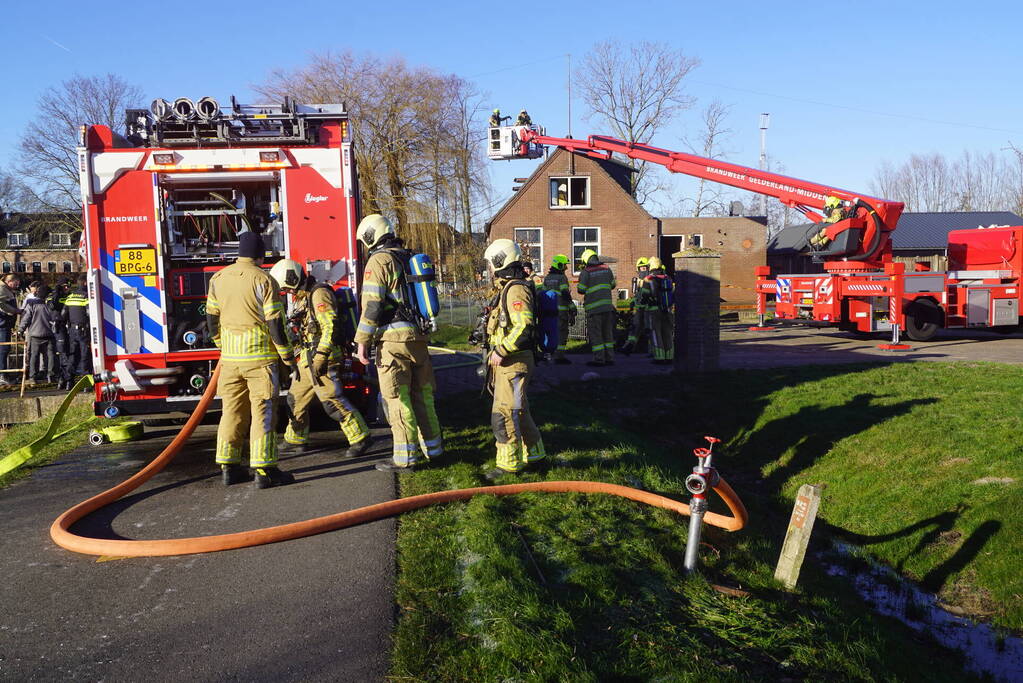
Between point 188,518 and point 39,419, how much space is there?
661cm

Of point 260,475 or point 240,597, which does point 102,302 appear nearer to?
point 260,475

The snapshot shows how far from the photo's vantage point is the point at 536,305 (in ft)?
19.2

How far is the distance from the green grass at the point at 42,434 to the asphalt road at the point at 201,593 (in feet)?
2.48

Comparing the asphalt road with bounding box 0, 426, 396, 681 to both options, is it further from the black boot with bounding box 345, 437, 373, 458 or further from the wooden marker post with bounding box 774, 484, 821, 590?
the wooden marker post with bounding box 774, 484, 821, 590

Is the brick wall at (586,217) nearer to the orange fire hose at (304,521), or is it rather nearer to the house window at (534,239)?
the house window at (534,239)

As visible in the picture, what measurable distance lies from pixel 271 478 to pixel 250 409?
1.74 ft

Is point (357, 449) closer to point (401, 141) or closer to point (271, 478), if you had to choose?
point (271, 478)

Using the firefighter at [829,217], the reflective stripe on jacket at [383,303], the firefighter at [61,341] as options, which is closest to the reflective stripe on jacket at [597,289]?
the firefighter at [829,217]

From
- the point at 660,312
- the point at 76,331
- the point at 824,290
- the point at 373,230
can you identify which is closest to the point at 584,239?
the point at 824,290

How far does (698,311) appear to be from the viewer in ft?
37.1

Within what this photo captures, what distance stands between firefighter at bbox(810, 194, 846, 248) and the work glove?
13.2 m

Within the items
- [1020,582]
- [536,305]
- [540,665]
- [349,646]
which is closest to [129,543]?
[349,646]

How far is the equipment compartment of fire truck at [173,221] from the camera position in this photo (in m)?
6.93

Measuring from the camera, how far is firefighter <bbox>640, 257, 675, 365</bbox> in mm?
12852
